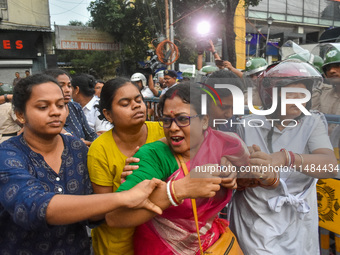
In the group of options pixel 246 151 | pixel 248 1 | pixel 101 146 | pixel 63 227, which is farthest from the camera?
pixel 248 1

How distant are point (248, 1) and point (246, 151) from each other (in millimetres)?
2543

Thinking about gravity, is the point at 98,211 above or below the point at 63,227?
above

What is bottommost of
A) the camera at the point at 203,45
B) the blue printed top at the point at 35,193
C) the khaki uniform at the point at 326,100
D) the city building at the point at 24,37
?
the blue printed top at the point at 35,193

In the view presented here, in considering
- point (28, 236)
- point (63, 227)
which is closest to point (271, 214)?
point (63, 227)

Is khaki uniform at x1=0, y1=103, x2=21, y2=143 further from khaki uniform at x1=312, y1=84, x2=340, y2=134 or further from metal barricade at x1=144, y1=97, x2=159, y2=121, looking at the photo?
khaki uniform at x1=312, y1=84, x2=340, y2=134

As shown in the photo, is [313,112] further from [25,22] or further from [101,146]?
[25,22]

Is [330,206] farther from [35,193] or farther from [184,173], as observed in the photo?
[35,193]

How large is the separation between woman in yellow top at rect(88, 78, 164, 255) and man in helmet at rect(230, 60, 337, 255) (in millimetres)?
632

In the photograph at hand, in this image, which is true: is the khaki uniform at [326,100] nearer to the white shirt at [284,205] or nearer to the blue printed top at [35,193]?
the white shirt at [284,205]

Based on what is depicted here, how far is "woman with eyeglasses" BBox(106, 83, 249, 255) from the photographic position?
4.12 ft

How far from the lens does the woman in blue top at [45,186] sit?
111 cm

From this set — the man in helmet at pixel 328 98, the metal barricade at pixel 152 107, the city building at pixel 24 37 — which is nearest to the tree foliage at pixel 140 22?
the city building at pixel 24 37

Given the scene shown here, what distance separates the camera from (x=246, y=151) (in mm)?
1310

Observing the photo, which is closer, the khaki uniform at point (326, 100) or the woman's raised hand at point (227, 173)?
the woman's raised hand at point (227, 173)
